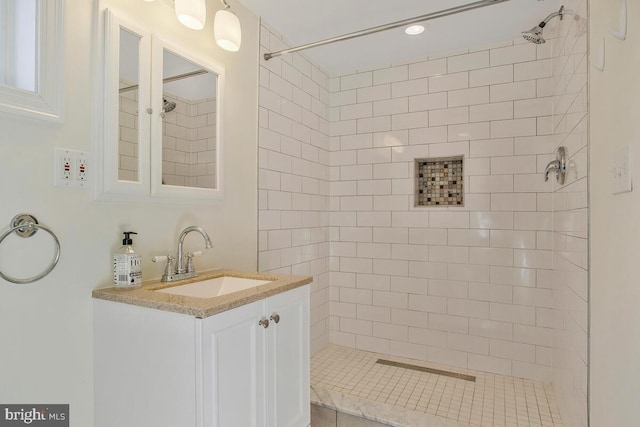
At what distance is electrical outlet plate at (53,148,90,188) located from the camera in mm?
1209

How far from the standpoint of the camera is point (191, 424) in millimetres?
1090

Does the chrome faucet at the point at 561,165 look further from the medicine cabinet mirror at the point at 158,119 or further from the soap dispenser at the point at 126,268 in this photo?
the soap dispenser at the point at 126,268

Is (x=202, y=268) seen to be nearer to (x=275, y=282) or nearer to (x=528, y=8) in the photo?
(x=275, y=282)

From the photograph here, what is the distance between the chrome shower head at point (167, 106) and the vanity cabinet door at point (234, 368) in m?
0.97

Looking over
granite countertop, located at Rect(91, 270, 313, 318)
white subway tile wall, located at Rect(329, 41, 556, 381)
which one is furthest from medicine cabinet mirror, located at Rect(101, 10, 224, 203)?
white subway tile wall, located at Rect(329, 41, 556, 381)

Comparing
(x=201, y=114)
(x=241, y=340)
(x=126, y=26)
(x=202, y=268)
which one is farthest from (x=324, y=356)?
(x=126, y=26)

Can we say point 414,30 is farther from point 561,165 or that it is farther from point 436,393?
point 436,393

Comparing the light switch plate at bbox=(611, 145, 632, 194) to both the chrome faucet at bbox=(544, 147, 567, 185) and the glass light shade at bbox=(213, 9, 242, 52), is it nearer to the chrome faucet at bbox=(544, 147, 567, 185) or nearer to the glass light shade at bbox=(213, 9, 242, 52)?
the chrome faucet at bbox=(544, 147, 567, 185)

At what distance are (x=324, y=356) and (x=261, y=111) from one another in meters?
1.91

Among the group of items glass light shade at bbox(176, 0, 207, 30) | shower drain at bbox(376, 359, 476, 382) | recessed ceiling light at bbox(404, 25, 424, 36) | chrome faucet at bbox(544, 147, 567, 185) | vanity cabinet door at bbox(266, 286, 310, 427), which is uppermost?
recessed ceiling light at bbox(404, 25, 424, 36)

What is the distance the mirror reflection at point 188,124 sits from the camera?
1.62 m

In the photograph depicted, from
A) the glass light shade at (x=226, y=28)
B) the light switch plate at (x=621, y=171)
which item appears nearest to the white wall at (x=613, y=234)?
the light switch plate at (x=621, y=171)

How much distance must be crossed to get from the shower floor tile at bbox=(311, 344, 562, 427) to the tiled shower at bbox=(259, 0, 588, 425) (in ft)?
0.41

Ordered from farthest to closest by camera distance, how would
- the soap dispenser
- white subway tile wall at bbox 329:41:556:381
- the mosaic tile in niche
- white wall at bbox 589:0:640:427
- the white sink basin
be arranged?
the mosaic tile in niche → white subway tile wall at bbox 329:41:556:381 → the white sink basin → the soap dispenser → white wall at bbox 589:0:640:427
